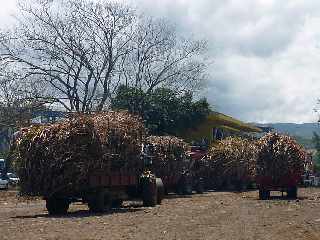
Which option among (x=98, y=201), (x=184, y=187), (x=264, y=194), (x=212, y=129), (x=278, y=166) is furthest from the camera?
(x=212, y=129)

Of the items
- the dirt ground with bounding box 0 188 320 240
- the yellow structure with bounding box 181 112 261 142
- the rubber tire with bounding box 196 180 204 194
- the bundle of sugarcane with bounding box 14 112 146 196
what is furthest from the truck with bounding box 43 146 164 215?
the yellow structure with bounding box 181 112 261 142

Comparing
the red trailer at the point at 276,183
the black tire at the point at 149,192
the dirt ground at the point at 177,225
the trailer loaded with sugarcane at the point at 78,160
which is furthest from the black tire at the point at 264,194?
the trailer loaded with sugarcane at the point at 78,160

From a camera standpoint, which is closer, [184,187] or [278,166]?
[278,166]

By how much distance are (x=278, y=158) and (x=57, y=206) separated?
1246 cm

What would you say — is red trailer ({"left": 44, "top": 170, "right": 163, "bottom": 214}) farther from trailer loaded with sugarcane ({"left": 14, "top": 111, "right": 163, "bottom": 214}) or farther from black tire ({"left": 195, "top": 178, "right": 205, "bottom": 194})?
black tire ({"left": 195, "top": 178, "right": 205, "bottom": 194})

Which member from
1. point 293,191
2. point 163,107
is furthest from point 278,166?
point 163,107

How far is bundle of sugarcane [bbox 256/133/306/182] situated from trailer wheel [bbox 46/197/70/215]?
464 inches

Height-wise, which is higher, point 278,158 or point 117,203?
point 278,158

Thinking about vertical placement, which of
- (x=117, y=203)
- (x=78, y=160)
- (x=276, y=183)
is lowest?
(x=117, y=203)

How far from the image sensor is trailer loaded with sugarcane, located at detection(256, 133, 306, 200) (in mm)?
30984

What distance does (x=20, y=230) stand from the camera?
16031 mm

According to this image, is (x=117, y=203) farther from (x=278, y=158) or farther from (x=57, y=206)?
(x=278, y=158)

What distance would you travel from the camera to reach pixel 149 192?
2456 cm

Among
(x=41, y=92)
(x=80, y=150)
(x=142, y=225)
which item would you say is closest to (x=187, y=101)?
(x=41, y=92)
